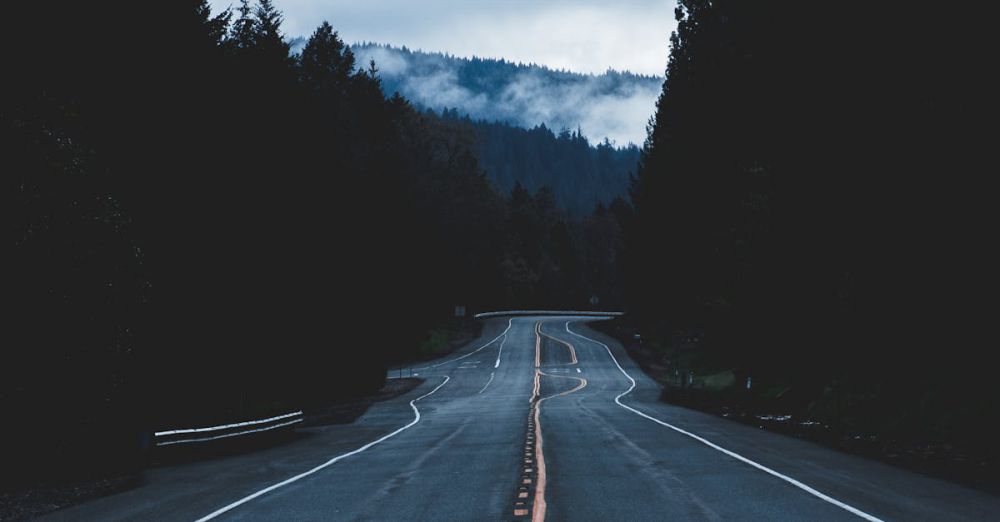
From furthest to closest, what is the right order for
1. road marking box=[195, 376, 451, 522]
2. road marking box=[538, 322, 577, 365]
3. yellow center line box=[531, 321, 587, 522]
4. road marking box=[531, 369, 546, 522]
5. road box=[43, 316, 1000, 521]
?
1. road marking box=[538, 322, 577, 365]
2. road marking box=[195, 376, 451, 522]
3. road box=[43, 316, 1000, 521]
4. yellow center line box=[531, 321, 587, 522]
5. road marking box=[531, 369, 546, 522]

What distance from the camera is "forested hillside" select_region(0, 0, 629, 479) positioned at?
15773 millimetres

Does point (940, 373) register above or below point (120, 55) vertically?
below

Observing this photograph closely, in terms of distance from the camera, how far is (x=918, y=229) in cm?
2216

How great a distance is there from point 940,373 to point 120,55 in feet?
74.6

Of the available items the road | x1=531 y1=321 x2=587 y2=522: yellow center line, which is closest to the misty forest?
the road

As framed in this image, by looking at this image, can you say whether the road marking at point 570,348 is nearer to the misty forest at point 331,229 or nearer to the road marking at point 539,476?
the misty forest at point 331,229

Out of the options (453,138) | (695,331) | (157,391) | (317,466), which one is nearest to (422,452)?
(317,466)

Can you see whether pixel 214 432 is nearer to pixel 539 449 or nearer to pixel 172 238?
pixel 172 238

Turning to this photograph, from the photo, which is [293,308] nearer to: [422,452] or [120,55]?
[120,55]

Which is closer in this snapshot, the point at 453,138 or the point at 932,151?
the point at 932,151

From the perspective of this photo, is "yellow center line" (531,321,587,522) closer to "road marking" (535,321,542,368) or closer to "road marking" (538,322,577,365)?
"road marking" (535,321,542,368)

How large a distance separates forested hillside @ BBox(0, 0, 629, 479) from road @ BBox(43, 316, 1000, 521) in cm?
253

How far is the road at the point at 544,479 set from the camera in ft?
37.8

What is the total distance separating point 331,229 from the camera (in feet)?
148
